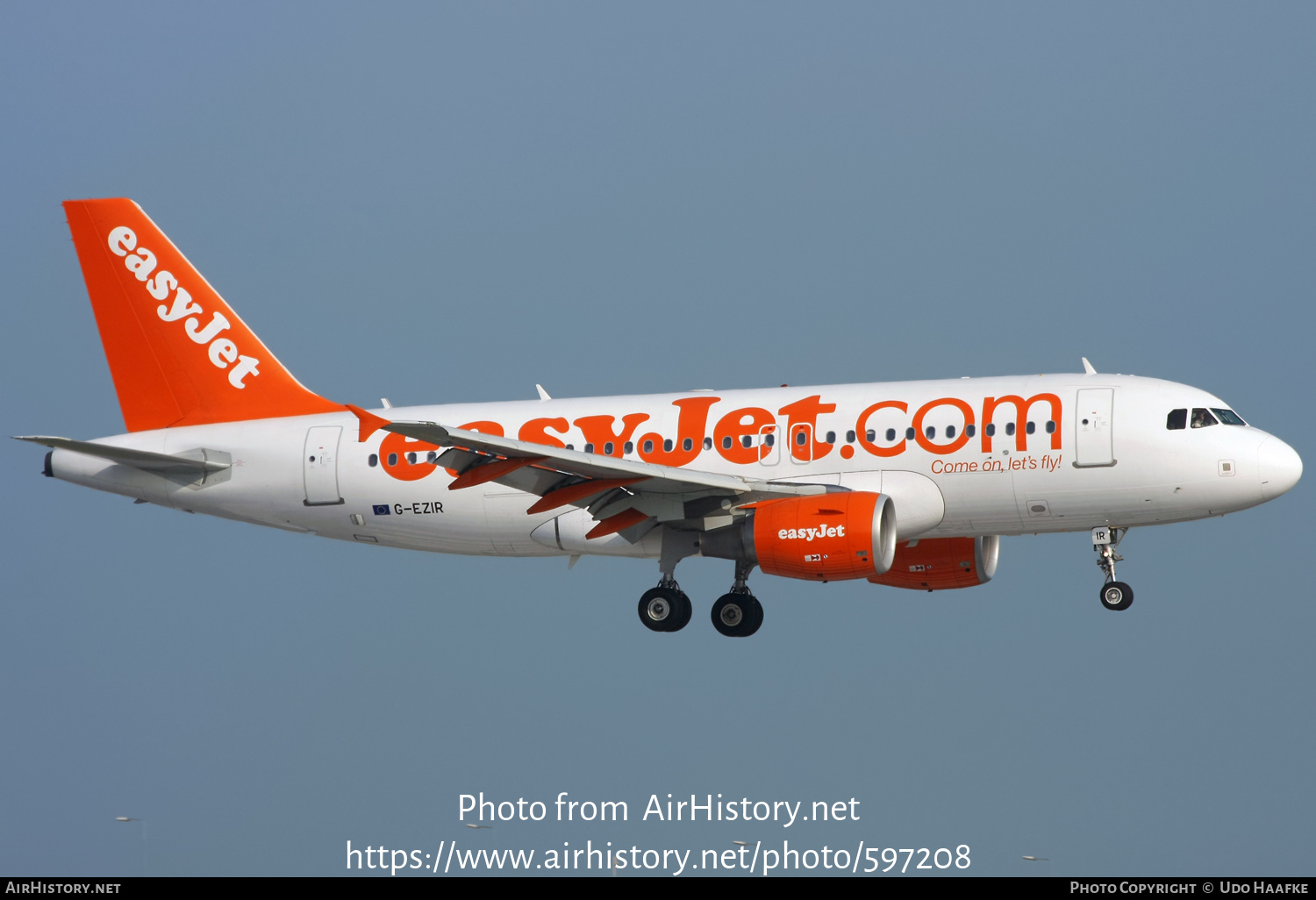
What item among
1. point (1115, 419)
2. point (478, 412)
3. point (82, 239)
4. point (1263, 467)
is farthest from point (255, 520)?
point (1263, 467)

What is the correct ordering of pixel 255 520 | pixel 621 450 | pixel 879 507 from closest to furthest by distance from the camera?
1. pixel 879 507
2. pixel 621 450
3. pixel 255 520

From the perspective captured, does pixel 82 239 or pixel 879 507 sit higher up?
pixel 82 239

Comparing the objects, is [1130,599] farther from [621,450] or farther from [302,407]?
[302,407]

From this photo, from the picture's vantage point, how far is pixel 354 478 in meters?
38.9

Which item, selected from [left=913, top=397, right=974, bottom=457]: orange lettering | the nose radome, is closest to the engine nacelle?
[left=913, top=397, right=974, bottom=457]: orange lettering

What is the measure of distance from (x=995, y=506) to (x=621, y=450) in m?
8.18

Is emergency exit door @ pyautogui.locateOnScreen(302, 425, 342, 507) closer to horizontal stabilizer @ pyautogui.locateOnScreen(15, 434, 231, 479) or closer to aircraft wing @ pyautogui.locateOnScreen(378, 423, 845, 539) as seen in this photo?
horizontal stabilizer @ pyautogui.locateOnScreen(15, 434, 231, 479)

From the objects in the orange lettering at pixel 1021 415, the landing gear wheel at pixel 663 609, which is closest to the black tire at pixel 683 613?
the landing gear wheel at pixel 663 609

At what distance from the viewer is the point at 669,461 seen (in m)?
37.0

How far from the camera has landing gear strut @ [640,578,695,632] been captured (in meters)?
37.2

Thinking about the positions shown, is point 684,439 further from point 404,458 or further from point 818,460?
point 404,458

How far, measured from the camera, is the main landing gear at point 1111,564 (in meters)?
35.2

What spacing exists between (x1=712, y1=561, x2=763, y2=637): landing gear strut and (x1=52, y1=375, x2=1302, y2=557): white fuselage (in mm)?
2052

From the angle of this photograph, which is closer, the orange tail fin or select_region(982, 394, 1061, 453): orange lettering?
select_region(982, 394, 1061, 453): orange lettering
